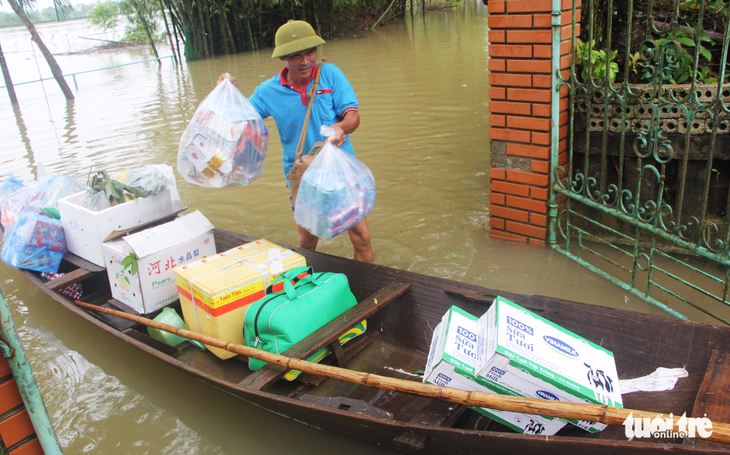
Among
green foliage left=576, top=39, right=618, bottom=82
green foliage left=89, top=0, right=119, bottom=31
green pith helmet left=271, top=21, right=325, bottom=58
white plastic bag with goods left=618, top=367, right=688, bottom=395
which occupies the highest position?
green foliage left=89, top=0, right=119, bottom=31

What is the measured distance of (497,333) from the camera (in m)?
2.07

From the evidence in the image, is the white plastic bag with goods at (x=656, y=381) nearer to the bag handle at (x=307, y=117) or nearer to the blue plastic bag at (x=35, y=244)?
the bag handle at (x=307, y=117)

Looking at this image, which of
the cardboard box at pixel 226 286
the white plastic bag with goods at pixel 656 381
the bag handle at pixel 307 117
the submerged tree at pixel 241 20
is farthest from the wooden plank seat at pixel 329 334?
the submerged tree at pixel 241 20

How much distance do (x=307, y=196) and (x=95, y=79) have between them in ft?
54.6

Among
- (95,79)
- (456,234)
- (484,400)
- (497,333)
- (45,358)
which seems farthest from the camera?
(95,79)

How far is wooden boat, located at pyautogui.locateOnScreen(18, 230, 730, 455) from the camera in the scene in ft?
6.45

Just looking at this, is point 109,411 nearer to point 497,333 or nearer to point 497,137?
point 497,333

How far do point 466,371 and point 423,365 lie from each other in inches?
33.4

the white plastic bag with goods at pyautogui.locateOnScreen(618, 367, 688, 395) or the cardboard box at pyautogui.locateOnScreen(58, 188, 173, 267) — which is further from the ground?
the cardboard box at pyautogui.locateOnScreen(58, 188, 173, 267)

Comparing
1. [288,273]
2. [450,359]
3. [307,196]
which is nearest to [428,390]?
[450,359]

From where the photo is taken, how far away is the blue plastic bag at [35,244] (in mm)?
4016

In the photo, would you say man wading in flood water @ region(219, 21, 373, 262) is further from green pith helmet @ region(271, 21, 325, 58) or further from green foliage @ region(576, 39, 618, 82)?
green foliage @ region(576, 39, 618, 82)

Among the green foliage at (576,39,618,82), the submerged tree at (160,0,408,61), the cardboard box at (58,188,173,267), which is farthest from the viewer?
the submerged tree at (160,0,408,61)

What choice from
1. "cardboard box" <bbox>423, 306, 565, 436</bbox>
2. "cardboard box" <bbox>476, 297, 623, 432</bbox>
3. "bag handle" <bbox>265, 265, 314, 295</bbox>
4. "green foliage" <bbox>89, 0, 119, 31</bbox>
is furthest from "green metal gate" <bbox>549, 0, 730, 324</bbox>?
"green foliage" <bbox>89, 0, 119, 31</bbox>
